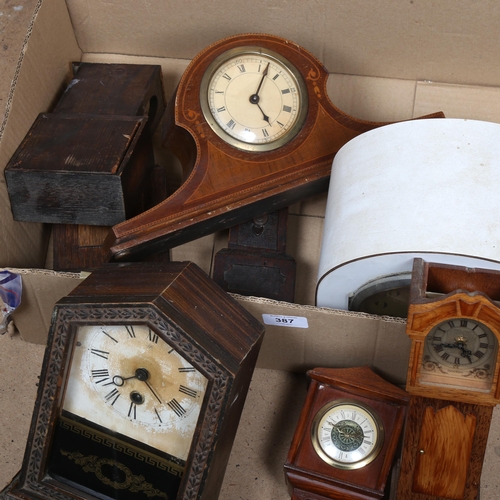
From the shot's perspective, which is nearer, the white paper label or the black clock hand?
the black clock hand

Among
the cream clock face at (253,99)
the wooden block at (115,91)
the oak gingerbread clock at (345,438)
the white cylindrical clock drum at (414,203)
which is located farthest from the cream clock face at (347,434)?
the wooden block at (115,91)

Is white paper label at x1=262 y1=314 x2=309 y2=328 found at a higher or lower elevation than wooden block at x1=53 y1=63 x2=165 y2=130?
lower

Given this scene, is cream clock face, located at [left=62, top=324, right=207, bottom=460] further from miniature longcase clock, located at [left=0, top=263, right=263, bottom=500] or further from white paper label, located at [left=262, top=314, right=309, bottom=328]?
white paper label, located at [left=262, top=314, right=309, bottom=328]

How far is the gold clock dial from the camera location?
46.8 inches

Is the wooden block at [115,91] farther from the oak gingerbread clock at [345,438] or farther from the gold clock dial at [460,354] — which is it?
the gold clock dial at [460,354]

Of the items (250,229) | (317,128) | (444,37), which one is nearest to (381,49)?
(444,37)

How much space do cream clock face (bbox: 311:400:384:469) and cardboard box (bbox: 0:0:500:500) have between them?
0.15 meters

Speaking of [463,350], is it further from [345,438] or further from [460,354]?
[345,438]

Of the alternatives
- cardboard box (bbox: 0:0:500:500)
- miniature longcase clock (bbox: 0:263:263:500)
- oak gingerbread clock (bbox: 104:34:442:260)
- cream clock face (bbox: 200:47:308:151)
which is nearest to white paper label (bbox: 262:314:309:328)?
cardboard box (bbox: 0:0:500:500)

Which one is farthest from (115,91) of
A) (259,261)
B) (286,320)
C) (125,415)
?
(125,415)

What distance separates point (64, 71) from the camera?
1.96 metres

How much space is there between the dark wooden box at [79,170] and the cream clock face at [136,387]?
42 centimetres

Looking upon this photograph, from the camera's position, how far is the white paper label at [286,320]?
4.90ft

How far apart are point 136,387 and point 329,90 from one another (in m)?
1.08
